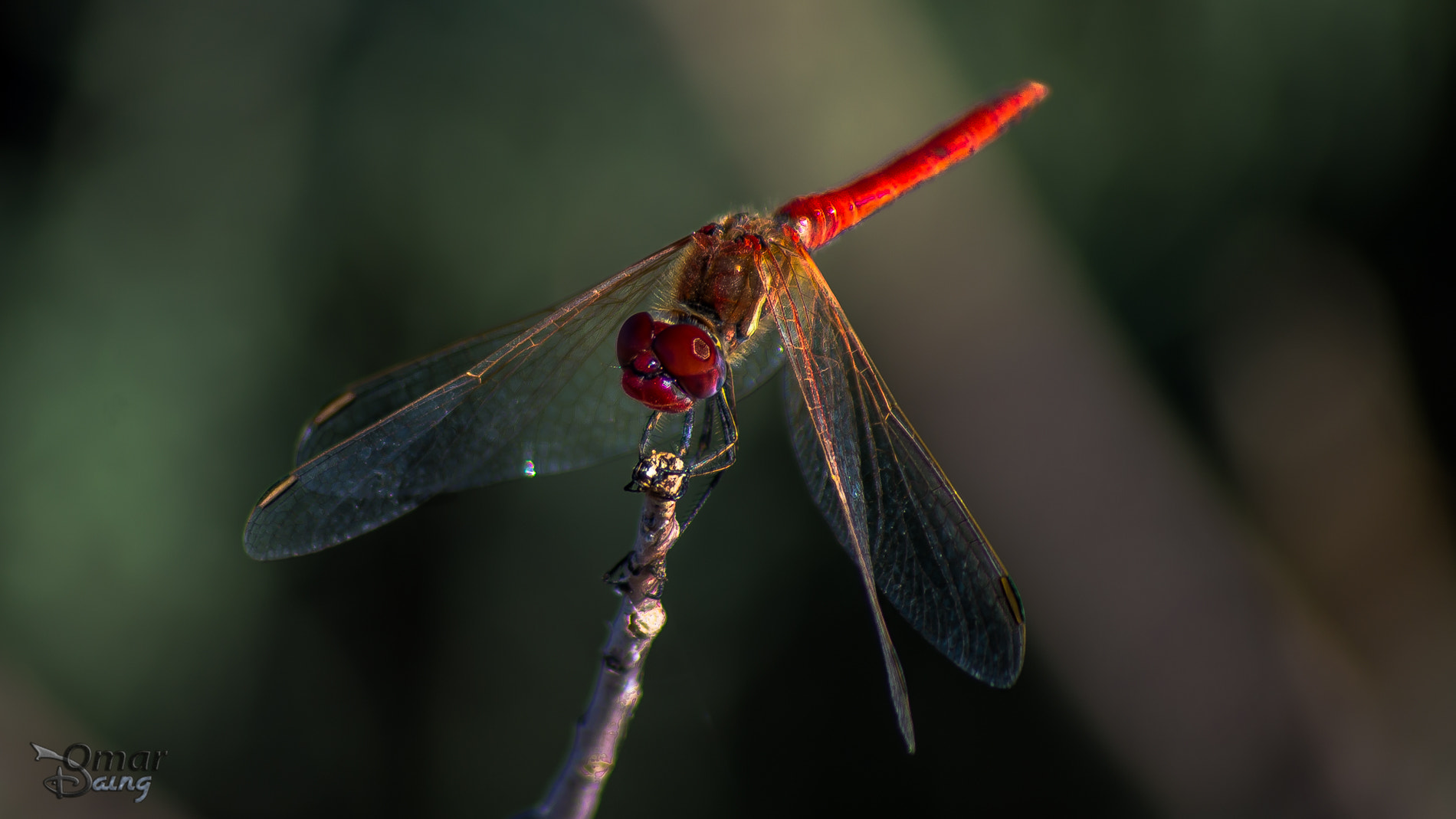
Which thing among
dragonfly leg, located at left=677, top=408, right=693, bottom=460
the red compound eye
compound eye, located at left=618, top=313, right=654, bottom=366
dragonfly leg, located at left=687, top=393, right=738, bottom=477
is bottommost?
dragonfly leg, located at left=687, top=393, right=738, bottom=477

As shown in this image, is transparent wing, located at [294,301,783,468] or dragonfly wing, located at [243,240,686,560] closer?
dragonfly wing, located at [243,240,686,560]

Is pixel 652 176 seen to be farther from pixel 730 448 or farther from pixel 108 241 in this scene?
pixel 108 241

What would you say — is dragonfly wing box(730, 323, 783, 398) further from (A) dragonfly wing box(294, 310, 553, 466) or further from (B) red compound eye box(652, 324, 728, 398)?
(A) dragonfly wing box(294, 310, 553, 466)

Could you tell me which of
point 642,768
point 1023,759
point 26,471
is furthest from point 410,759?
point 1023,759

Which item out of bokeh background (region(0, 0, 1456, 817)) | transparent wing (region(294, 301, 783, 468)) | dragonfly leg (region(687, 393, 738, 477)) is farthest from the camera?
bokeh background (region(0, 0, 1456, 817))

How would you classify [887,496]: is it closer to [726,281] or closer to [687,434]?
[687,434]
